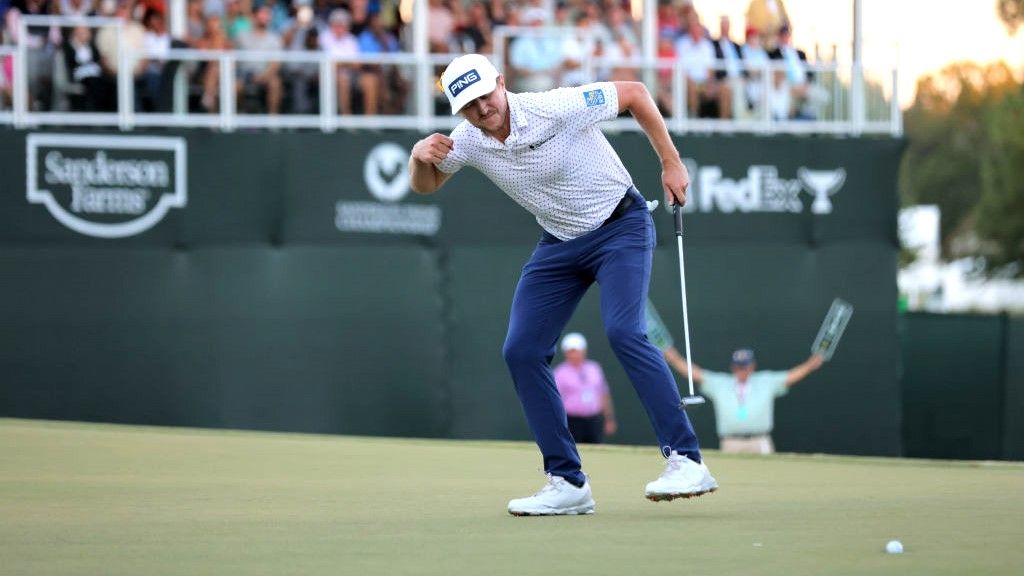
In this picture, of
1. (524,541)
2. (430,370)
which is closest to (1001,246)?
(430,370)

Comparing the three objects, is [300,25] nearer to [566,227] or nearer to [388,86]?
[388,86]

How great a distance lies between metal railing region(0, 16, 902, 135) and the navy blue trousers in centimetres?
953

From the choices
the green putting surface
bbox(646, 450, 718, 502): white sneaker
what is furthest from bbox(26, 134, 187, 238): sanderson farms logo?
bbox(646, 450, 718, 502): white sneaker

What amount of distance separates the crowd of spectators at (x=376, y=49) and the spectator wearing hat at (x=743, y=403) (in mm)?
2865

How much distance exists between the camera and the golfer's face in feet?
21.8

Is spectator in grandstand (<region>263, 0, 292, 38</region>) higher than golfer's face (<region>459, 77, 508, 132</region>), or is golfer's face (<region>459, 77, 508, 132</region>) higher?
spectator in grandstand (<region>263, 0, 292, 38</region>)

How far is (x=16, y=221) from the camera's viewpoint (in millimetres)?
15531

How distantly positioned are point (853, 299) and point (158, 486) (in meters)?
11.5

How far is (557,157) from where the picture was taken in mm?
6891

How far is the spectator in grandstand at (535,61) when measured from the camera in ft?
55.8

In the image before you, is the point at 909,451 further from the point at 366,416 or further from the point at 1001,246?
the point at 1001,246

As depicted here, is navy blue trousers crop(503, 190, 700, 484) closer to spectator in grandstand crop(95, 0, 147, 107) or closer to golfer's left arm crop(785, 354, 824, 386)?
spectator in grandstand crop(95, 0, 147, 107)

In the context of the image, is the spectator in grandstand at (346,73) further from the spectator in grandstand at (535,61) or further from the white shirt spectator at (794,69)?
the white shirt spectator at (794,69)

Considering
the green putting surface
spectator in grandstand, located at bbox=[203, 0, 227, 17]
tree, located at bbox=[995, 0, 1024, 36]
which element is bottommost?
the green putting surface
